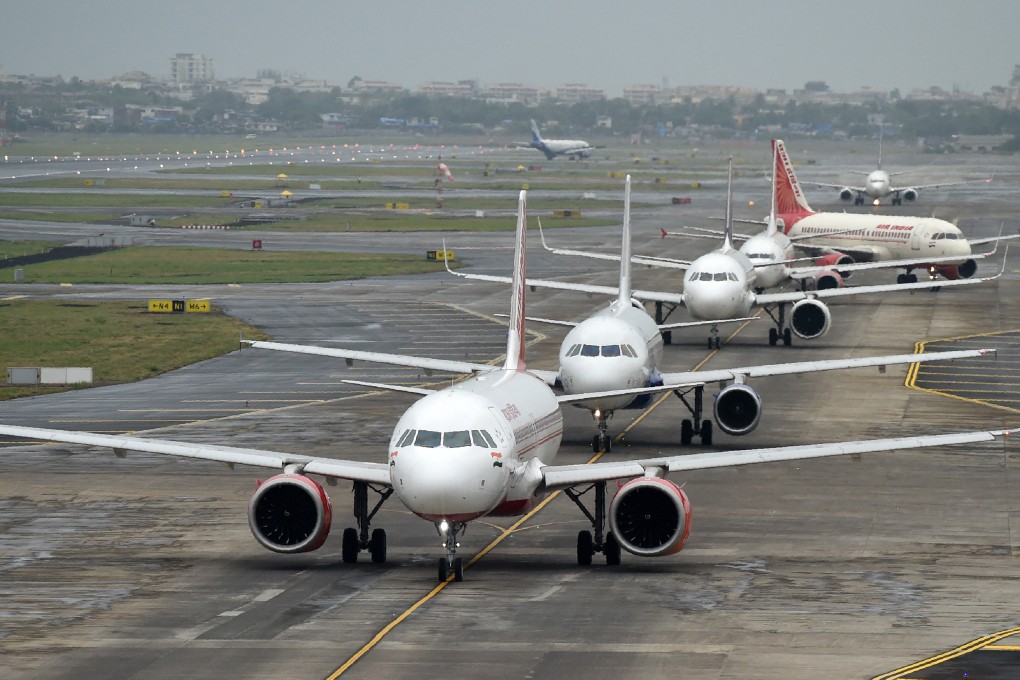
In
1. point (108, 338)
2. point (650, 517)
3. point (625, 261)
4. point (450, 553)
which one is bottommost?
point (108, 338)

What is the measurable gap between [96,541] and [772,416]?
1168 inches

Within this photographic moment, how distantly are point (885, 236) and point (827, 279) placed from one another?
13.2 metres

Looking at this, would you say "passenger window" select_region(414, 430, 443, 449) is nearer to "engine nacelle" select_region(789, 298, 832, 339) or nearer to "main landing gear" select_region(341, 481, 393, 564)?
"main landing gear" select_region(341, 481, 393, 564)

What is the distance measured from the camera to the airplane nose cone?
3484cm

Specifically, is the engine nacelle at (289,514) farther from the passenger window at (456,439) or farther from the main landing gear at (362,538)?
the passenger window at (456,439)

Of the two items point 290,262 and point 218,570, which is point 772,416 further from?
point 290,262

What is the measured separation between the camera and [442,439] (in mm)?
35438

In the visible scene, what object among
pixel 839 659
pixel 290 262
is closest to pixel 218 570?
pixel 839 659

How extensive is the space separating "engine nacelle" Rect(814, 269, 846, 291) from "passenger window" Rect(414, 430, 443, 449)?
67626 millimetres

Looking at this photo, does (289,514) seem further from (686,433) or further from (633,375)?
(686,433)

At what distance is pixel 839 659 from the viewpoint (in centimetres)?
3108

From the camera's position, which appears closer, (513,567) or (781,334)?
(513,567)

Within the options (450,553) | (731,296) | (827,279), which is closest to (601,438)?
(450,553)

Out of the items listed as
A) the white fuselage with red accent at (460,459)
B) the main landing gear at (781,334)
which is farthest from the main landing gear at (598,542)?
the main landing gear at (781,334)
